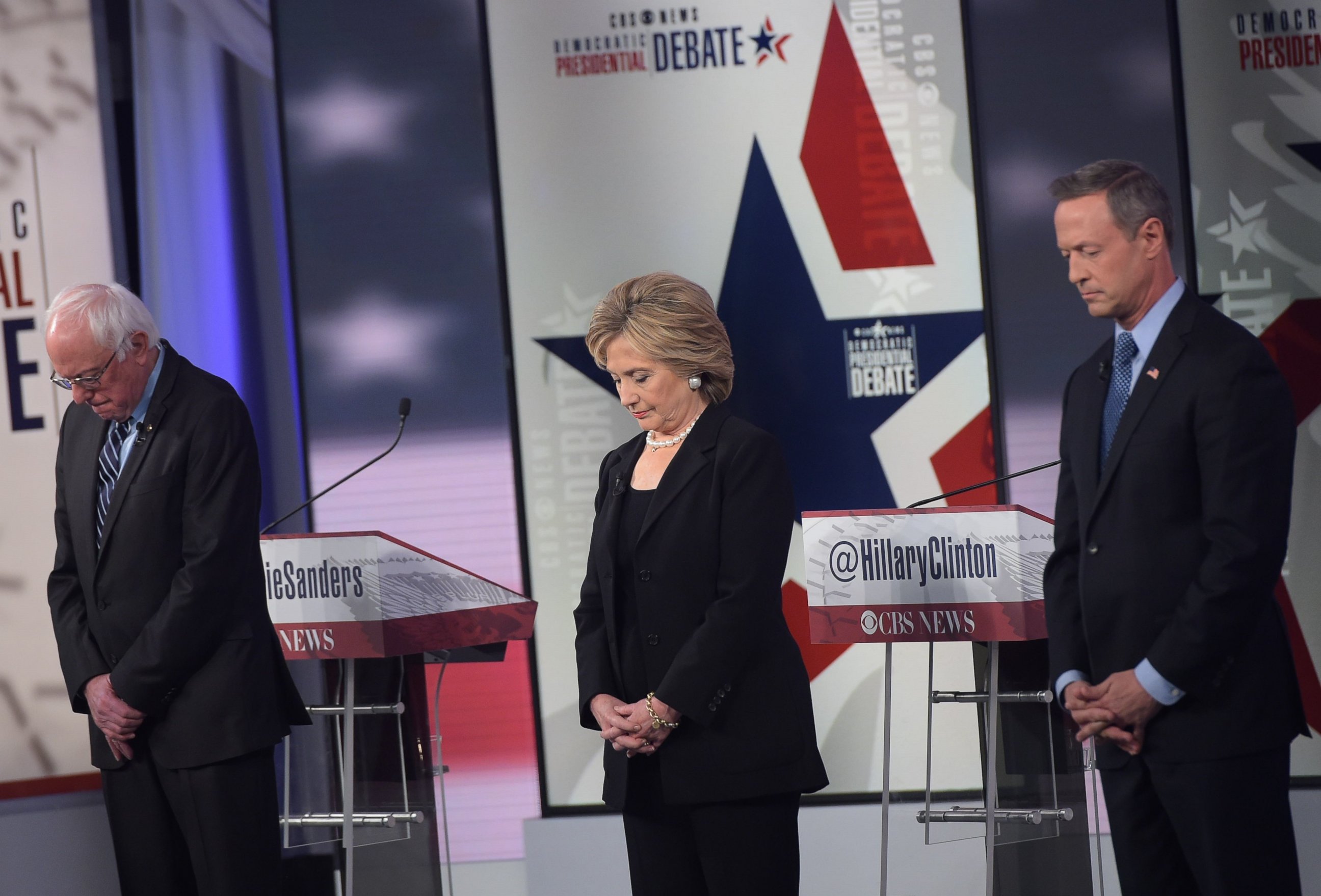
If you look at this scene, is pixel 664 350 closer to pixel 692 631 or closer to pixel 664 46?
pixel 692 631

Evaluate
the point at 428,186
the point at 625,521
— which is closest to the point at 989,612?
the point at 625,521

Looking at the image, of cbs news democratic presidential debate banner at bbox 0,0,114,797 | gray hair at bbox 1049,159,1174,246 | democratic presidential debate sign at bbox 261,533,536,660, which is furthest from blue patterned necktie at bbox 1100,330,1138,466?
cbs news democratic presidential debate banner at bbox 0,0,114,797

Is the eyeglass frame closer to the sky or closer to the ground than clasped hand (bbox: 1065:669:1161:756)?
closer to the sky

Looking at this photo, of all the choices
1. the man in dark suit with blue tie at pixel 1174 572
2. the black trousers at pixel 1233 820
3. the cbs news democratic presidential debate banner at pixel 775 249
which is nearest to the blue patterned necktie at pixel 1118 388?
the man in dark suit with blue tie at pixel 1174 572

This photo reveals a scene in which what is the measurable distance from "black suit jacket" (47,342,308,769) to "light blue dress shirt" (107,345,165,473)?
23mm

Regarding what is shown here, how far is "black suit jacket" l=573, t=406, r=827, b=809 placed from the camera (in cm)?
242

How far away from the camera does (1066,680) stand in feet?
7.66

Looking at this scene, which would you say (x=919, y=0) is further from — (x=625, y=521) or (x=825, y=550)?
(x=625, y=521)

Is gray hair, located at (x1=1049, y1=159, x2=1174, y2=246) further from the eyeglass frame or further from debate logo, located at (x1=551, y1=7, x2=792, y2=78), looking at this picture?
debate logo, located at (x1=551, y1=7, x2=792, y2=78)

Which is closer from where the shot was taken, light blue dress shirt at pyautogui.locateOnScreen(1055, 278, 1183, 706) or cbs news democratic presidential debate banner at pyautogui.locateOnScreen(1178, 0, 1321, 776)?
light blue dress shirt at pyautogui.locateOnScreen(1055, 278, 1183, 706)

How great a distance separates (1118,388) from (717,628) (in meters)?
0.85

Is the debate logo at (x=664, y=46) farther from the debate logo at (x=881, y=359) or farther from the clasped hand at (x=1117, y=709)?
the clasped hand at (x=1117, y=709)

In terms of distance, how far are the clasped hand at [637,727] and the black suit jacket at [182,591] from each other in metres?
0.82

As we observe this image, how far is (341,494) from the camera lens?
4711 mm
